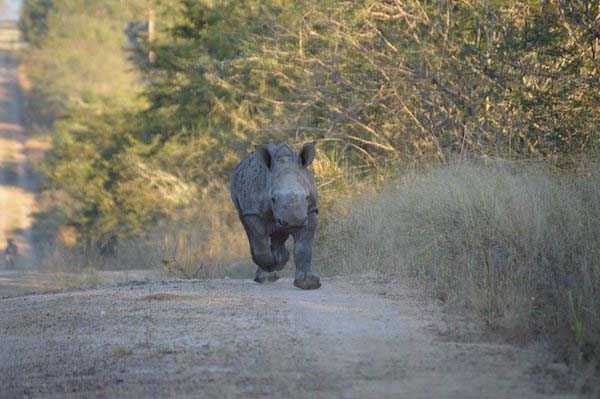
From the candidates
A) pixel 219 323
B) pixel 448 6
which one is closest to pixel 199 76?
pixel 448 6

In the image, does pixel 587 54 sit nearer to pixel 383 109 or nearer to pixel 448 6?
pixel 448 6

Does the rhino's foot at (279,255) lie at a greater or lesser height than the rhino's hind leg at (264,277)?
greater

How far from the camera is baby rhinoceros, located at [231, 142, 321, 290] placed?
8.81 meters

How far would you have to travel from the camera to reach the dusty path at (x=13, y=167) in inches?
1523

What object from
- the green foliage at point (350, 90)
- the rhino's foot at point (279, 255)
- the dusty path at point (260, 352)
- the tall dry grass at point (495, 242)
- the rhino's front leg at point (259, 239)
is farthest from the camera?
the green foliage at point (350, 90)

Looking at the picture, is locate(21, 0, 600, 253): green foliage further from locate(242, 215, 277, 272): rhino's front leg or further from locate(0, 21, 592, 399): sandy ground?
locate(0, 21, 592, 399): sandy ground

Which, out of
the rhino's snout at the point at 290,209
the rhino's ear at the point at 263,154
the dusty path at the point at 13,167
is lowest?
the dusty path at the point at 13,167

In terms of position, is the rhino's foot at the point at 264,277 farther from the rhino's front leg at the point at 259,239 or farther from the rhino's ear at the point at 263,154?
the rhino's ear at the point at 263,154

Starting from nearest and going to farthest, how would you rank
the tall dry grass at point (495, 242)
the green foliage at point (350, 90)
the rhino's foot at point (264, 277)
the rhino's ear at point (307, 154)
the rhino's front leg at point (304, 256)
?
the tall dry grass at point (495, 242) → the rhino's front leg at point (304, 256) → the rhino's ear at point (307, 154) → the rhino's foot at point (264, 277) → the green foliage at point (350, 90)

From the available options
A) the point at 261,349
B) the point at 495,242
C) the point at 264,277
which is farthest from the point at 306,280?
the point at 261,349

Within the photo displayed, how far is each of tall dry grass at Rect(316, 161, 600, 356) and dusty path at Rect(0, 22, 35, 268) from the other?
1573 centimetres

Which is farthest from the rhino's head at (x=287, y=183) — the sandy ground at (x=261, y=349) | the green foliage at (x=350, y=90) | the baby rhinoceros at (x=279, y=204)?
the green foliage at (x=350, y=90)

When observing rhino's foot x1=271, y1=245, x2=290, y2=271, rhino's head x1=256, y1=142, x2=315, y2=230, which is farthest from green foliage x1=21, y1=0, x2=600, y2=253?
rhino's head x1=256, y1=142, x2=315, y2=230

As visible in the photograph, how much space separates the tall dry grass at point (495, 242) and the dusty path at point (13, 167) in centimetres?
1573
